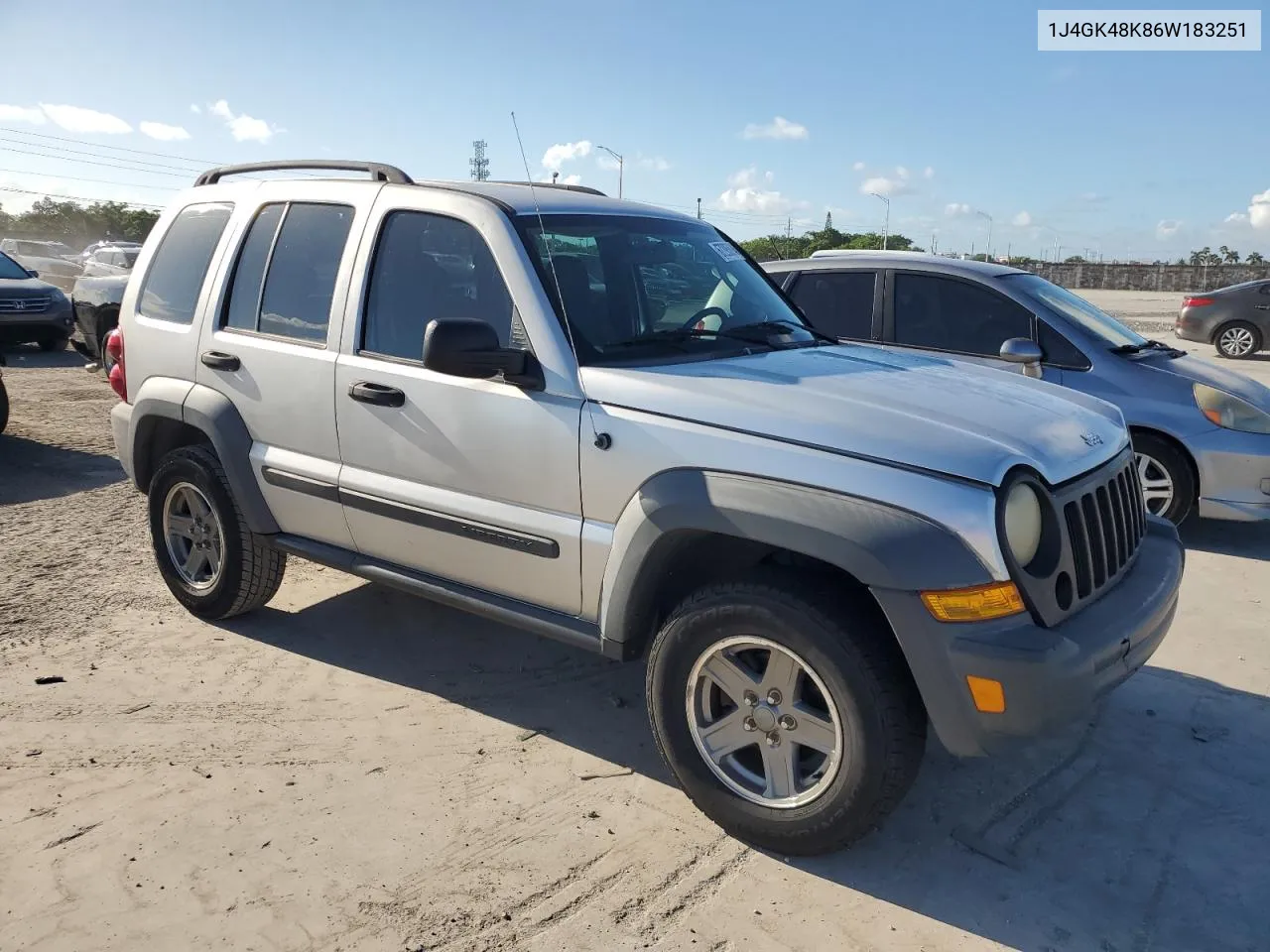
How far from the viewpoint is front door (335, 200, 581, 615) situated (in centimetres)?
343

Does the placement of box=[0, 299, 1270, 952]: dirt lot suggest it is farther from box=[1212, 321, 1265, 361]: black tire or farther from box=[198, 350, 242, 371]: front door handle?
box=[1212, 321, 1265, 361]: black tire

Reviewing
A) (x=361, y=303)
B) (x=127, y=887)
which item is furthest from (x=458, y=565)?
(x=127, y=887)

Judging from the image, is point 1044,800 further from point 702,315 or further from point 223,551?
point 223,551

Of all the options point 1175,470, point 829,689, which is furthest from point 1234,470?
point 829,689

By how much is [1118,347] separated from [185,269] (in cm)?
558

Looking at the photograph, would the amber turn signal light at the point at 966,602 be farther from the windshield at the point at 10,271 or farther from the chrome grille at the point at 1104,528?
the windshield at the point at 10,271

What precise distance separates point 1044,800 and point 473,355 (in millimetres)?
2465

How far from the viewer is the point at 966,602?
2693 mm

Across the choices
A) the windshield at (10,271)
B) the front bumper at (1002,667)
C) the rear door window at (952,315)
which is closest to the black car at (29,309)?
the windshield at (10,271)

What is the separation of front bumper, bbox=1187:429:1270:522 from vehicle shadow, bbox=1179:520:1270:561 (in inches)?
11.2

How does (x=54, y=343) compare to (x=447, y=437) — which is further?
(x=54, y=343)

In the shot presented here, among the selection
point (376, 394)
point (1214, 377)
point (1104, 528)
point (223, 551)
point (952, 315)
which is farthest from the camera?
point (952, 315)

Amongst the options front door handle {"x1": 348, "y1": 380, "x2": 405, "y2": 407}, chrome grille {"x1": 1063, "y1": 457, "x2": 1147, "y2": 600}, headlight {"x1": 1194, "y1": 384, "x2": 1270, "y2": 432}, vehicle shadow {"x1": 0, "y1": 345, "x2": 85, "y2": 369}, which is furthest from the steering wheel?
vehicle shadow {"x1": 0, "y1": 345, "x2": 85, "y2": 369}

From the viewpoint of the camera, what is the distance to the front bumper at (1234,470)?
6.06 metres
